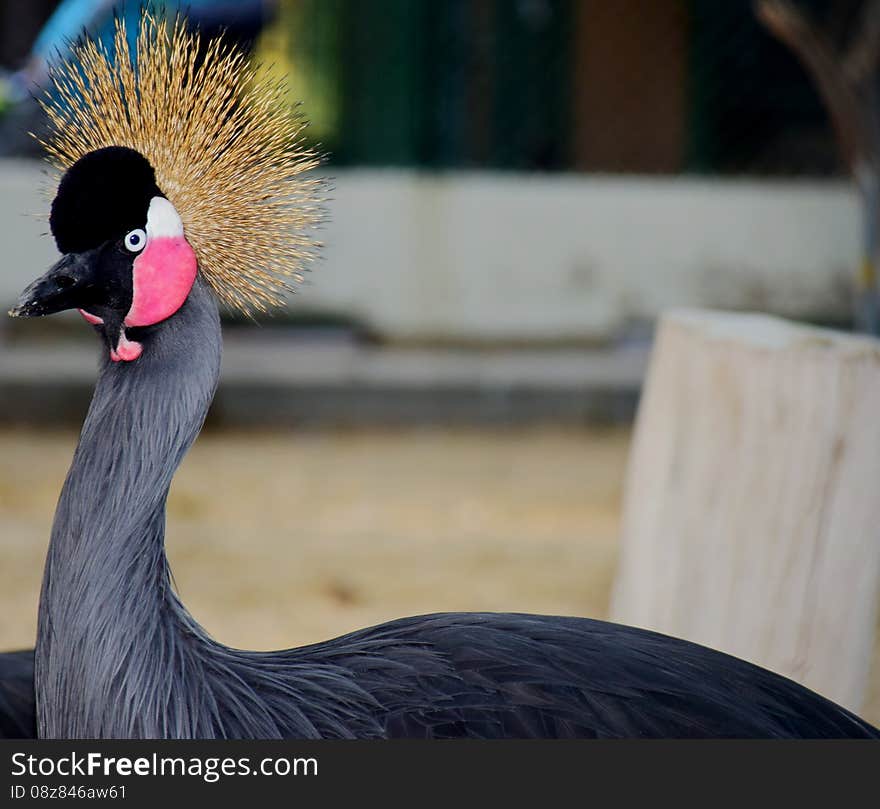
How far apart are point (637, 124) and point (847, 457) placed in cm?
342

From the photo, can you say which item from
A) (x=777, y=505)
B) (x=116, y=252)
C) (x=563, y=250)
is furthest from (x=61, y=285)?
(x=563, y=250)

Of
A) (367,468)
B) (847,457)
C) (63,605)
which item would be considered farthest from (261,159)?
(367,468)

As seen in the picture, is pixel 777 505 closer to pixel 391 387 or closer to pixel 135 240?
pixel 135 240

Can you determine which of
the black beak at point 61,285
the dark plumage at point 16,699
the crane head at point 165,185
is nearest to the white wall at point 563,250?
the dark plumage at point 16,699

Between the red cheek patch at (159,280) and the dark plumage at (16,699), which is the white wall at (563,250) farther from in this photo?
the red cheek patch at (159,280)

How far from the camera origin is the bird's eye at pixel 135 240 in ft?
4.06

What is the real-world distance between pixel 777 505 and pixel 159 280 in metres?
1.08

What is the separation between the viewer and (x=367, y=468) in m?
4.17

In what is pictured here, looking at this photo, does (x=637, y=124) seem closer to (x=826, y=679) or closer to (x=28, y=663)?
(x=826, y=679)

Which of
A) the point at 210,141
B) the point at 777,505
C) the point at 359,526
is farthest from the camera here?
the point at 359,526

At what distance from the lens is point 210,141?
1.33m

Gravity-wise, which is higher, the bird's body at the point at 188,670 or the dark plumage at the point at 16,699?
the bird's body at the point at 188,670

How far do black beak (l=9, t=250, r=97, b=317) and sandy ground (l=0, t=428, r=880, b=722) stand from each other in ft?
Result: 4.97

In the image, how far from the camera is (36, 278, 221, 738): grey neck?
1.24 metres
